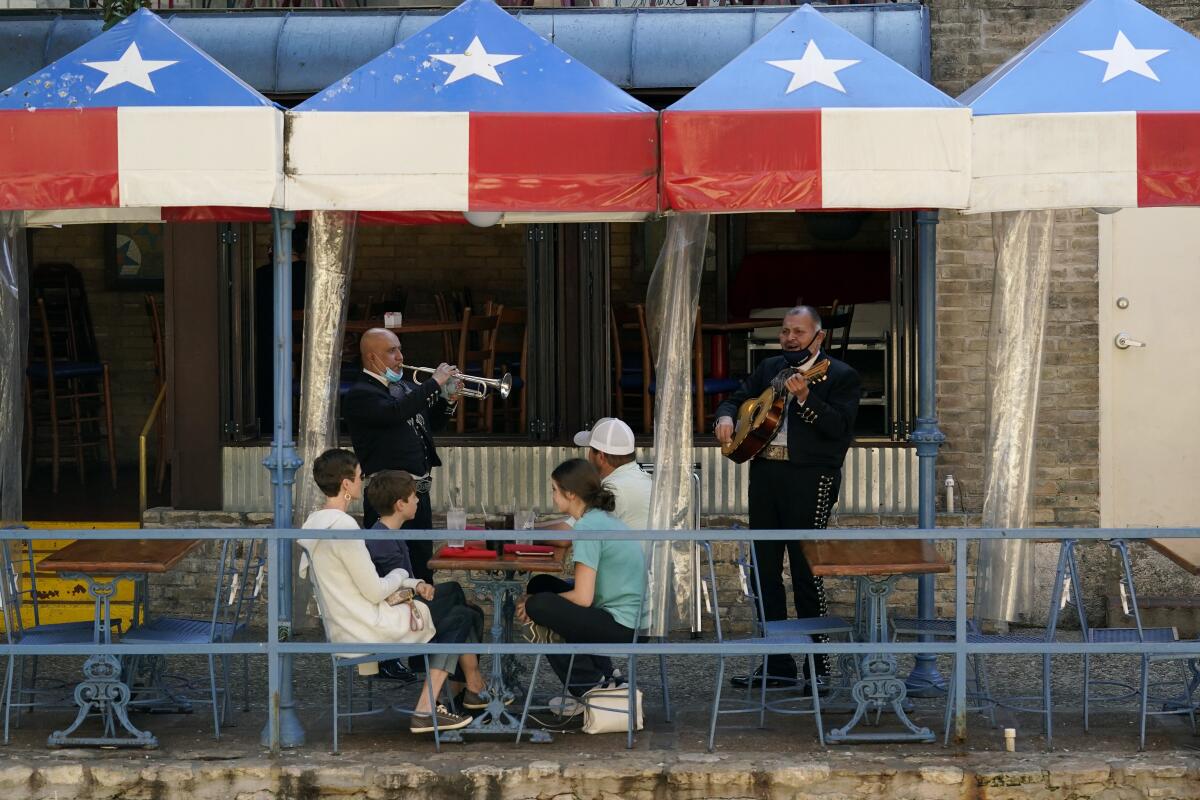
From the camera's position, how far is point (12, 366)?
7.91 m

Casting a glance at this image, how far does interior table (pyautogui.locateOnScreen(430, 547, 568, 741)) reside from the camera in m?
6.46

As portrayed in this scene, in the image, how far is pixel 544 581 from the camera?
22.7 ft

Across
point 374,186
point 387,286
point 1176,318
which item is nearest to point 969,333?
point 1176,318

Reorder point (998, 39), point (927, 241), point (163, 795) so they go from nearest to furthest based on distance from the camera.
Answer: point (163, 795), point (927, 241), point (998, 39)

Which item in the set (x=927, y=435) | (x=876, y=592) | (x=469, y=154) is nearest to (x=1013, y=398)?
(x=927, y=435)

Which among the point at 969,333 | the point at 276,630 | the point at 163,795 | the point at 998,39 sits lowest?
the point at 163,795

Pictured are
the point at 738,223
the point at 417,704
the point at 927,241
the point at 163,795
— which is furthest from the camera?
the point at 738,223

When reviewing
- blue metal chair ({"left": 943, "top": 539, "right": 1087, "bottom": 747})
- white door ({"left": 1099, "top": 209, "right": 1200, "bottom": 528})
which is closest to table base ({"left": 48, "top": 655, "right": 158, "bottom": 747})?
blue metal chair ({"left": 943, "top": 539, "right": 1087, "bottom": 747})

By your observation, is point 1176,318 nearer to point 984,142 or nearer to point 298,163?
point 984,142

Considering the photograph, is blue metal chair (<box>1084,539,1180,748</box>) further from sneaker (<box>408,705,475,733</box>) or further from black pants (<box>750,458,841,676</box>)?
sneaker (<box>408,705,475,733</box>)

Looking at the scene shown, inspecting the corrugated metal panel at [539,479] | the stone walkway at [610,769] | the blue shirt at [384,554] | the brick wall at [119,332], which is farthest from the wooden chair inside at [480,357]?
the brick wall at [119,332]

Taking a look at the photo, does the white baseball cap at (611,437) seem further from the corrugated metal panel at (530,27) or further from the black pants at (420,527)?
the corrugated metal panel at (530,27)

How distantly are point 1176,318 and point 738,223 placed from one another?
3.73m

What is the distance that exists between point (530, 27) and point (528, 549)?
140 inches
